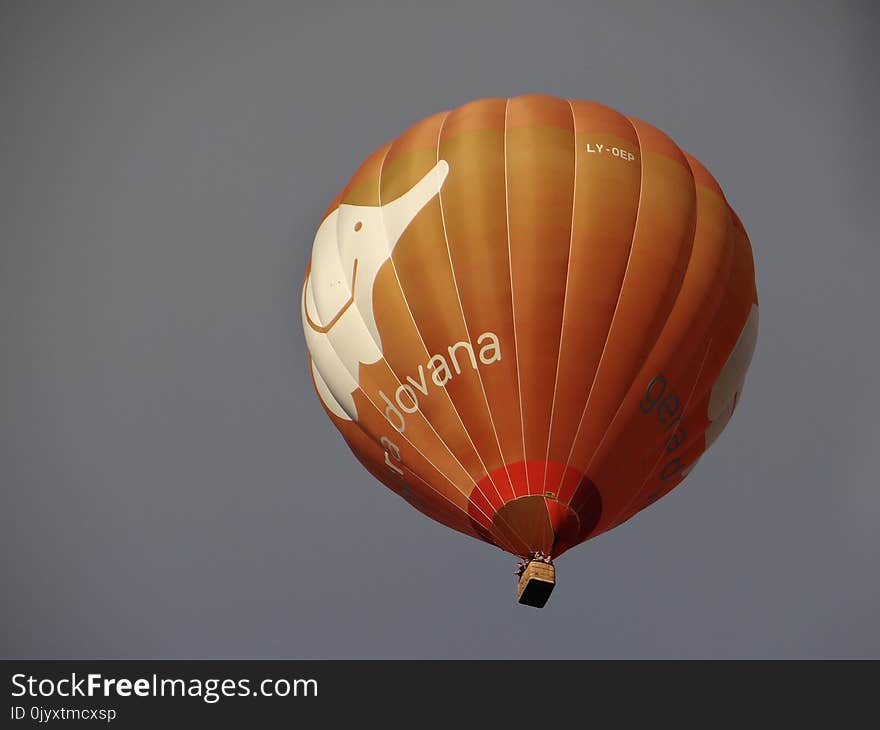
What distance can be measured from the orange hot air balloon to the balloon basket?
0.02 metres

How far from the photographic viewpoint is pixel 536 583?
626 inches

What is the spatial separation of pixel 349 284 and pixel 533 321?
2123 mm

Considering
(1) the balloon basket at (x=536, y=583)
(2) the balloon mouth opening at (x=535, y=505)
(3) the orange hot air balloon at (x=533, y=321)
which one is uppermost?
(3) the orange hot air balloon at (x=533, y=321)

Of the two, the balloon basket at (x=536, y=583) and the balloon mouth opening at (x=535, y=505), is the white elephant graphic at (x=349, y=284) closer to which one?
the balloon mouth opening at (x=535, y=505)

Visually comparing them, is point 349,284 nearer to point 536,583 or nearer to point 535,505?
point 535,505

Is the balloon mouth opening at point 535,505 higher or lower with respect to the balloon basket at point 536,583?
higher

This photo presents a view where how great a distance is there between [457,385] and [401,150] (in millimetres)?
2914

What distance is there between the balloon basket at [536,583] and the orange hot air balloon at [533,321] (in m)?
0.02

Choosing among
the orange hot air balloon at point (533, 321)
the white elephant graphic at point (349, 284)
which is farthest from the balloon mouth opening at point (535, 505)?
the white elephant graphic at point (349, 284)

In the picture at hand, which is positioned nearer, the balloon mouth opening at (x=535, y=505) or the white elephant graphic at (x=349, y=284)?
the balloon mouth opening at (x=535, y=505)

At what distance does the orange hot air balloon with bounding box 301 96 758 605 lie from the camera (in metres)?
16.2

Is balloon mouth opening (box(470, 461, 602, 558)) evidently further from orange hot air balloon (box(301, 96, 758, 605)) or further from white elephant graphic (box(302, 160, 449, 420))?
white elephant graphic (box(302, 160, 449, 420))

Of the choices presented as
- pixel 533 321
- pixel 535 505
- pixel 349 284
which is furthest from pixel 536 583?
pixel 349 284

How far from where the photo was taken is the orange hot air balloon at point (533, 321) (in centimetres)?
1623
